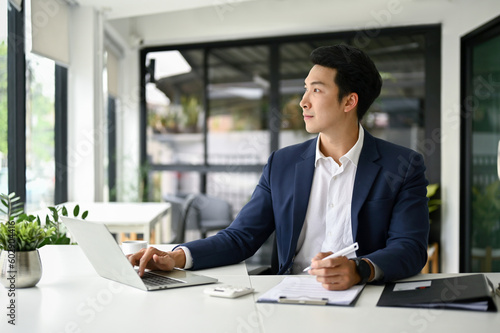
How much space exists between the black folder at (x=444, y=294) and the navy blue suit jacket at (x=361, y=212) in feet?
0.33

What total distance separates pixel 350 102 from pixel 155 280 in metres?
1.04

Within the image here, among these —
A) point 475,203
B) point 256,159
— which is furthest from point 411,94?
point 256,159

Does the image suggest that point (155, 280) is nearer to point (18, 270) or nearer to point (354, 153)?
point (18, 270)

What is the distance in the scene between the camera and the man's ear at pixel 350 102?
210 cm

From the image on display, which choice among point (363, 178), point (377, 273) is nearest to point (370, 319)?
point (377, 273)

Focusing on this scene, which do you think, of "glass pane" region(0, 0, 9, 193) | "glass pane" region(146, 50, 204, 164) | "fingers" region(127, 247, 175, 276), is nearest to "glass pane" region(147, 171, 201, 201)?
"glass pane" region(146, 50, 204, 164)

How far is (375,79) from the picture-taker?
2117 millimetres

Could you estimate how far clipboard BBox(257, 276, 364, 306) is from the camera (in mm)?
1368

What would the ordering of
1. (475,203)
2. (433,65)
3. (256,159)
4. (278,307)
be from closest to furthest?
1. (278,307)
2. (475,203)
3. (433,65)
4. (256,159)

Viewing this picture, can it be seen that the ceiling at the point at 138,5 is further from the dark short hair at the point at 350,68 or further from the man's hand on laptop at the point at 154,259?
the man's hand on laptop at the point at 154,259

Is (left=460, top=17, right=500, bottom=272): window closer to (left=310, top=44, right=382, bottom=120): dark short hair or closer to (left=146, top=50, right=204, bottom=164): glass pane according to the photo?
(left=310, top=44, right=382, bottom=120): dark short hair

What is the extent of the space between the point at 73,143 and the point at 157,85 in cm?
179

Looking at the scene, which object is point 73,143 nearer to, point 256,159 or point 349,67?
point 256,159

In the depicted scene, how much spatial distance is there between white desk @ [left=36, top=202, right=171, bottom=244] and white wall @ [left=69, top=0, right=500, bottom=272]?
5.87ft
